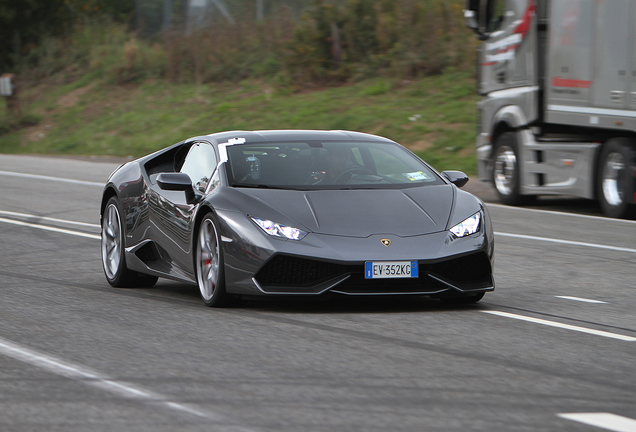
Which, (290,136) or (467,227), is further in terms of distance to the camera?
(290,136)

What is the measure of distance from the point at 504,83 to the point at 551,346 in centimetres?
1147

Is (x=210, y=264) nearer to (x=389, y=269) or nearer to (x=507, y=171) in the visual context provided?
(x=389, y=269)

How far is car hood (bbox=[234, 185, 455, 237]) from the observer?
23.6 feet

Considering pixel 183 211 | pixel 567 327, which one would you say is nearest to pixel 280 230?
pixel 183 211

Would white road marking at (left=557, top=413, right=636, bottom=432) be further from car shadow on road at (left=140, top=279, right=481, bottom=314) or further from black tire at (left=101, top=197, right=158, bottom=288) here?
black tire at (left=101, top=197, right=158, bottom=288)

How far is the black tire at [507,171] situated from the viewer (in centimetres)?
1695

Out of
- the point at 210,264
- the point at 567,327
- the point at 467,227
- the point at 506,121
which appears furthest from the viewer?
the point at 506,121

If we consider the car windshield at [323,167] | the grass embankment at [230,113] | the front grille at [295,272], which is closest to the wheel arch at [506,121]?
the grass embankment at [230,113]

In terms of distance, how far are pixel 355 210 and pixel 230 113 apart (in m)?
24.8

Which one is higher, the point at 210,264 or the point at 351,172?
the point at 351,172

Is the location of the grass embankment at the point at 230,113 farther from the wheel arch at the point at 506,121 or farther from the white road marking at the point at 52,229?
the white road marking at the point at 52,229

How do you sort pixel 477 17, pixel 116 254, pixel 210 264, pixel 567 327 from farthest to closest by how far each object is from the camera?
pixel 477 17 → pixel 116 254 → pixel 210 264 → pixel 567 327

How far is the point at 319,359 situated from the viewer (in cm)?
569

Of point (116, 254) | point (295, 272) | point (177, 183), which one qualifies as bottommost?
point (116, 254)
